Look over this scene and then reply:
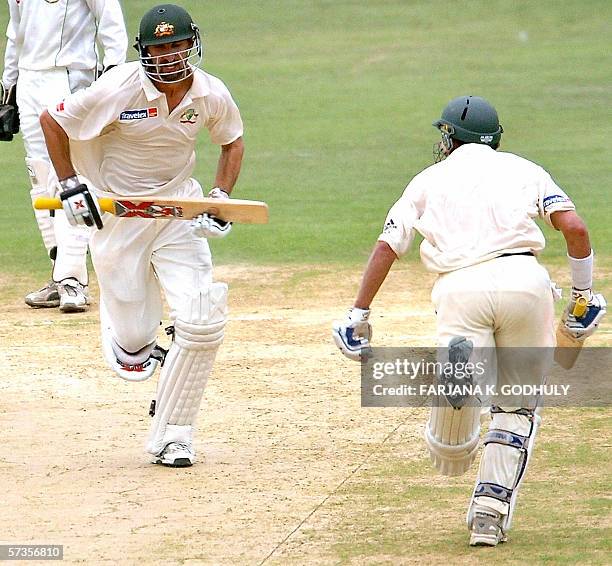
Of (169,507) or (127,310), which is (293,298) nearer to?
(127,310)

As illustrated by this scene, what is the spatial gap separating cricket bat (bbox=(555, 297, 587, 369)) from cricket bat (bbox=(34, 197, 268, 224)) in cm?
133

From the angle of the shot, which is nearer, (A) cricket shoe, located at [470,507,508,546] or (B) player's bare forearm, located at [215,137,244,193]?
(A) cricket shoe, located at [470,507,508,546]

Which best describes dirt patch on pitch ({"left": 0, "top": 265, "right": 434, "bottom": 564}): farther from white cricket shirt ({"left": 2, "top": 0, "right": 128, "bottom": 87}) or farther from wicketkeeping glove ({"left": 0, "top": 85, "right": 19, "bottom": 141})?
white cricket shirt ({"left": 2, "top": 0, "right": 128, "bottom": 87})

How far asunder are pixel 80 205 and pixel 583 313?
2.00 meters

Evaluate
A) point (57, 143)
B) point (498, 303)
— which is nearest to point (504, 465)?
point (498, 303)

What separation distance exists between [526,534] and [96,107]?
2366 millimetres

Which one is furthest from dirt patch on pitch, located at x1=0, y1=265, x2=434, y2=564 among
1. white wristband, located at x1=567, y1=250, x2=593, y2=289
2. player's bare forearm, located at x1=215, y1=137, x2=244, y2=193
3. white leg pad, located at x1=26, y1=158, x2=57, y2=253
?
white wristband, located at x1=567, y1=250, x2=593, y2=289

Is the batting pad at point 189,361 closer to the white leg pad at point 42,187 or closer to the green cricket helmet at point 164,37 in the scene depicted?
the green cricket helmet at point 164,37

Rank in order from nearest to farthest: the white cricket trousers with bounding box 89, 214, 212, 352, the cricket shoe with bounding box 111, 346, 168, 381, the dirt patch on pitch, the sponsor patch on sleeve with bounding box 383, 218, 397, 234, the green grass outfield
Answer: the sponsor patch on sleeve with bounding box 383, 218, 397, 234, the dirt patch on pitch, the white cricket trousers with bounding box 89, 214, 212, 352, the cricket shoe with bounding box 111, 346, 168, 381, the green grass outfield

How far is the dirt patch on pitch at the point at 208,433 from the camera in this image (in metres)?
4.86

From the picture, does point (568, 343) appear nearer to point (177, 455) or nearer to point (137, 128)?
point (177, 455)

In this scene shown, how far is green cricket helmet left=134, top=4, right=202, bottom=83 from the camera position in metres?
5.70

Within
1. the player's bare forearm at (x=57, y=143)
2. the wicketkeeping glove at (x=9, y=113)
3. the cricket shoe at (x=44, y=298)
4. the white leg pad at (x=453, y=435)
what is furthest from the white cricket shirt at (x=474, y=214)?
the wicketkeeping glove at (x=9, y=113)

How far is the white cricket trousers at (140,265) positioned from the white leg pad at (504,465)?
1614 mm
